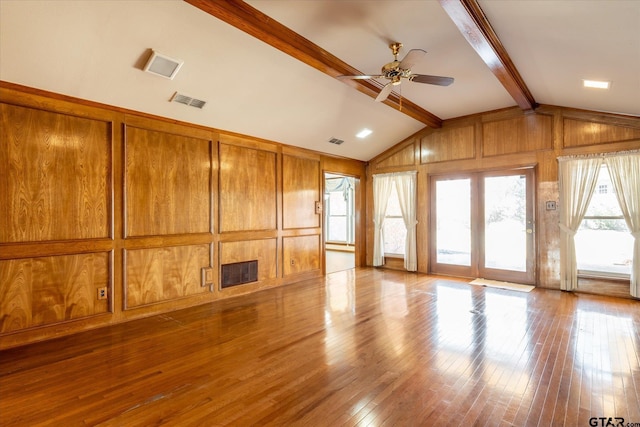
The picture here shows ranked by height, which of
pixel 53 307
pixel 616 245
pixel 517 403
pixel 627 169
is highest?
pixel 627 169

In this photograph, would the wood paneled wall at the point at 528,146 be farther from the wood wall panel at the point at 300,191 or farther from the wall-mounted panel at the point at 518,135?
the wood wall panel at the point at 300,191

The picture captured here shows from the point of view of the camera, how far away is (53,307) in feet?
11.1

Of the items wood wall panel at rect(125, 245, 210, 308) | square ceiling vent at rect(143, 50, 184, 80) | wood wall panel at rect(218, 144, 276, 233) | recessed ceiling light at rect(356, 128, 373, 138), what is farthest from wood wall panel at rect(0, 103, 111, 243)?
recessed ceiling light at rect(356, 128, 373, 138)

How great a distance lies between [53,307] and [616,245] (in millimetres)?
7539

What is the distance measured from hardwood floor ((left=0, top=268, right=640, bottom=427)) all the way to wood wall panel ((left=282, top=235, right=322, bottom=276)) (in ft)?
5.39

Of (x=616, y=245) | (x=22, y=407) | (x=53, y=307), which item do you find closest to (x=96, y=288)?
(x=53, y=307)

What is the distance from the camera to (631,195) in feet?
15.3

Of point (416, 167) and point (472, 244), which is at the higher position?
point (416, 167)

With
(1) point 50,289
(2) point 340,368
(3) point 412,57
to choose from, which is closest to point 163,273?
(1) point 50,289

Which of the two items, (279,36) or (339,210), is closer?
(279,36)

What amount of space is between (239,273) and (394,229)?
3.78m

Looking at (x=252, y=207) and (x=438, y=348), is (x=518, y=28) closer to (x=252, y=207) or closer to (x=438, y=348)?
(x=438, y=348)

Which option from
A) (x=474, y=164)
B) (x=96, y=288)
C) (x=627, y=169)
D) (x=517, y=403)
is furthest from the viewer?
(x=474, y=164)

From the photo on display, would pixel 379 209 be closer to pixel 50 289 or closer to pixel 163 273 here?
pixel 163 273
